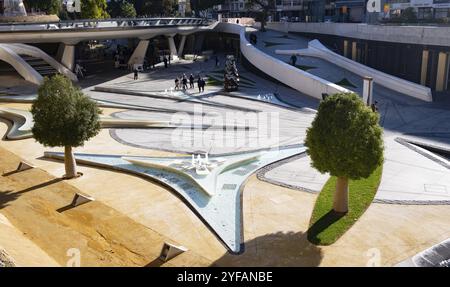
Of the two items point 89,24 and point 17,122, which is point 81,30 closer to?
point 89,24

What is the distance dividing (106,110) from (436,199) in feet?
89.2

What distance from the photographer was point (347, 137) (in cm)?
1625

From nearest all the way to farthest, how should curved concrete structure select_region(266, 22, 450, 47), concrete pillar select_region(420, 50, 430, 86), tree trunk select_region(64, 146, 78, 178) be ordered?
tree trunk select_region(64, 146, 78, 178)
curved concrete structure select_region(266, 22, 450, 47)
concrete pillar select_region(420, 50, 430, 86)

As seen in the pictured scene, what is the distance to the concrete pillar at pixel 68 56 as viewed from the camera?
175 feet

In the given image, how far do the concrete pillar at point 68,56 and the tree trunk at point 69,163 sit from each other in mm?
33437

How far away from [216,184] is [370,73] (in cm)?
2796

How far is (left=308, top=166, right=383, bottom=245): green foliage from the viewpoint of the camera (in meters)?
16.6

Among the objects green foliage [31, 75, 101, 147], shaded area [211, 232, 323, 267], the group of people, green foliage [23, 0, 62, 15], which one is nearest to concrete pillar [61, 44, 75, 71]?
the group of people

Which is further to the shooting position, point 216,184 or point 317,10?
point 317,10

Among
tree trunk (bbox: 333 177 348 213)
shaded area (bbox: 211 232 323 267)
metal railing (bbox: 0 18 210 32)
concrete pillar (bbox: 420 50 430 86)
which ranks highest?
metal railing (bbox: 0 18 210 32)

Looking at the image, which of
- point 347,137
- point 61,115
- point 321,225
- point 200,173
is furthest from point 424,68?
point 61,115

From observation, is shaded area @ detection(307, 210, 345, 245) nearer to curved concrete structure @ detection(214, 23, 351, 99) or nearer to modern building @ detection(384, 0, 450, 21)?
curved concrete structure @ detection(214, 23, 351, 99)

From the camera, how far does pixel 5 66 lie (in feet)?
191

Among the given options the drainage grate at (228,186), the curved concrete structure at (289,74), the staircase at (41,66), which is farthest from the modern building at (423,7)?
the staircase at (41,66)
